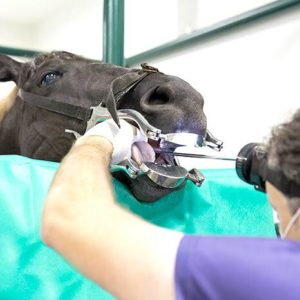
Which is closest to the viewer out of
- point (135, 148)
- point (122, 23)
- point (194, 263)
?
point (194, 263)

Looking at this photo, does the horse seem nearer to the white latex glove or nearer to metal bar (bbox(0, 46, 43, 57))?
the white latex glove

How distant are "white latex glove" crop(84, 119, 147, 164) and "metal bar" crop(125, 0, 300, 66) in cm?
87

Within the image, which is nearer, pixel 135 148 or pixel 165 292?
pixel 165 292

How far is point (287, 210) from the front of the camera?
1.56 feet

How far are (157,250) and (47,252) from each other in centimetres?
28

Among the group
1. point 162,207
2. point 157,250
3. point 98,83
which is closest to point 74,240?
point 157,250

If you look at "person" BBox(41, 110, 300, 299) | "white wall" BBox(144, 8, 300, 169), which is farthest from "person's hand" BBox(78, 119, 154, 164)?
"white wall" BBox(144, 8, 300, 169)

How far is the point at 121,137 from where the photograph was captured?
0.66 meters

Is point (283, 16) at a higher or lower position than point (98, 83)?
higher

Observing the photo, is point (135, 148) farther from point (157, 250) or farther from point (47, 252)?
point (157, 250)

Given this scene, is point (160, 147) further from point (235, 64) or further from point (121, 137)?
point (235, 64)

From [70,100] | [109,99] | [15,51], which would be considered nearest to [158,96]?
[109,99]

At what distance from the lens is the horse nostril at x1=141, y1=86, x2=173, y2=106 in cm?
72

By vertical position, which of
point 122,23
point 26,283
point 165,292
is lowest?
point 26,283
